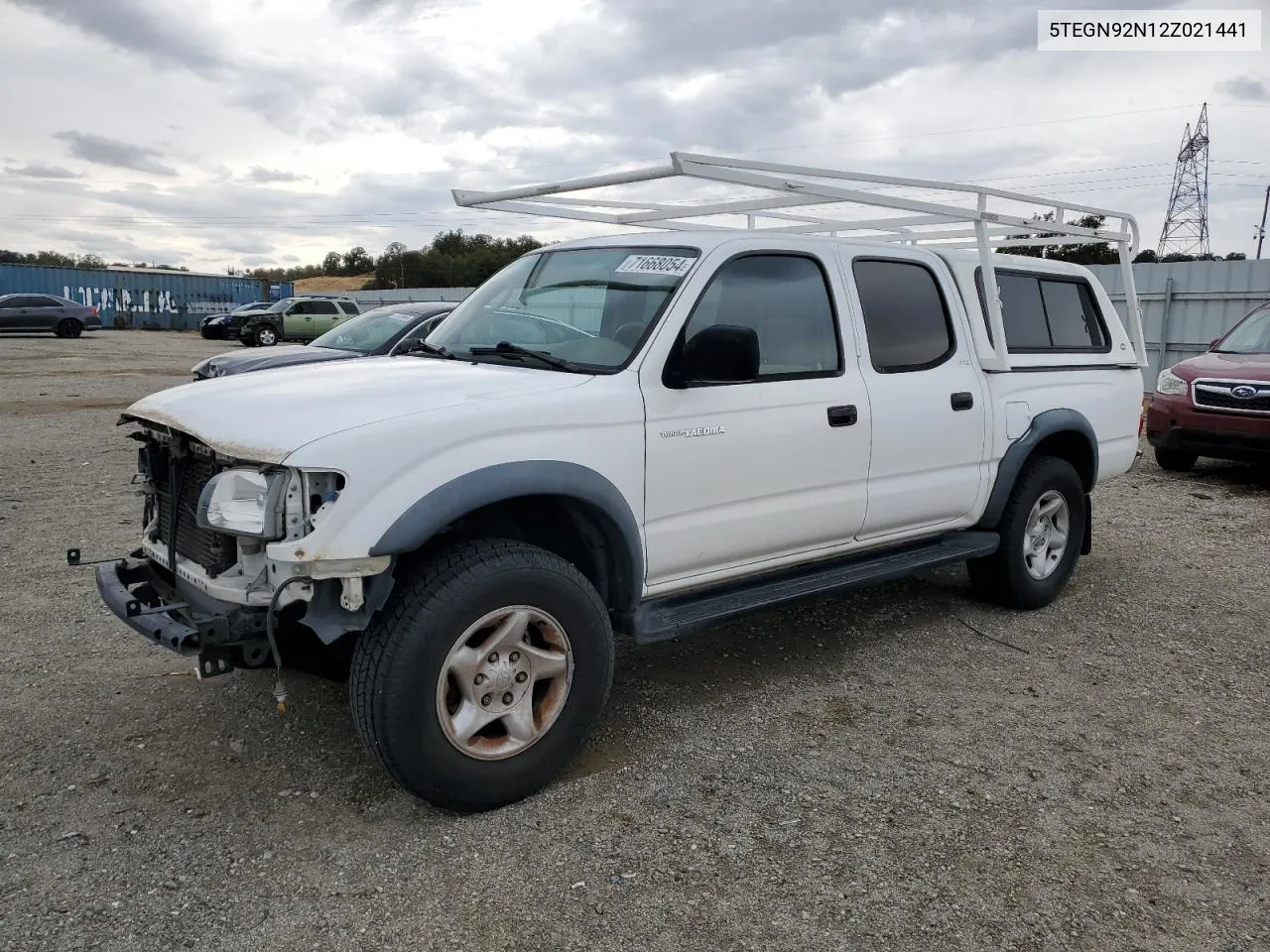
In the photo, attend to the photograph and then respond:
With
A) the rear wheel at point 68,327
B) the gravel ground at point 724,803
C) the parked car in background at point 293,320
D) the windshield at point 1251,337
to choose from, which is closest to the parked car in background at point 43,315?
the rear wheel at point 68,327

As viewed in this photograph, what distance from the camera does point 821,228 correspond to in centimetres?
550

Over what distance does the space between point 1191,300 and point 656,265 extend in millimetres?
15611

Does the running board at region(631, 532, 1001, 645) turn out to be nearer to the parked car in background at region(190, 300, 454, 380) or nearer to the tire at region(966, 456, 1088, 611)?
the tire at region(966, 456, 1088, 611)

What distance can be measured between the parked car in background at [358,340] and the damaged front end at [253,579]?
20.0 feet

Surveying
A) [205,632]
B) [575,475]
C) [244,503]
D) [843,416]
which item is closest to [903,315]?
[843,416]

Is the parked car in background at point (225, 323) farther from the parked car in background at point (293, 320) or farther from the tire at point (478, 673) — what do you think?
the tire at point (478, 673)

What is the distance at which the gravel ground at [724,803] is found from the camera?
2705 millimetres

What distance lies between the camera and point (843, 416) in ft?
13.5

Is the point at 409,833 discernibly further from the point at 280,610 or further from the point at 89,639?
the point at 89,639

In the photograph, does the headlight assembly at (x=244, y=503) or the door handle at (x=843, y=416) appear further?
the door handle at (x=843, y=416)

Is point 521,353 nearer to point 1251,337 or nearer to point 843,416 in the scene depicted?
point 843,416

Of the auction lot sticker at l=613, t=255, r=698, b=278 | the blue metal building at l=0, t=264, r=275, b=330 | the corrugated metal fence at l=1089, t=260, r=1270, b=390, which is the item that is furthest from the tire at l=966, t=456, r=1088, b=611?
the blue metal building at l=0, t=264, r=275, b=330

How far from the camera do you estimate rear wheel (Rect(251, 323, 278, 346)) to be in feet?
98.2

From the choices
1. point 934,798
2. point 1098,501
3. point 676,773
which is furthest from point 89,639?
point 1098,501
